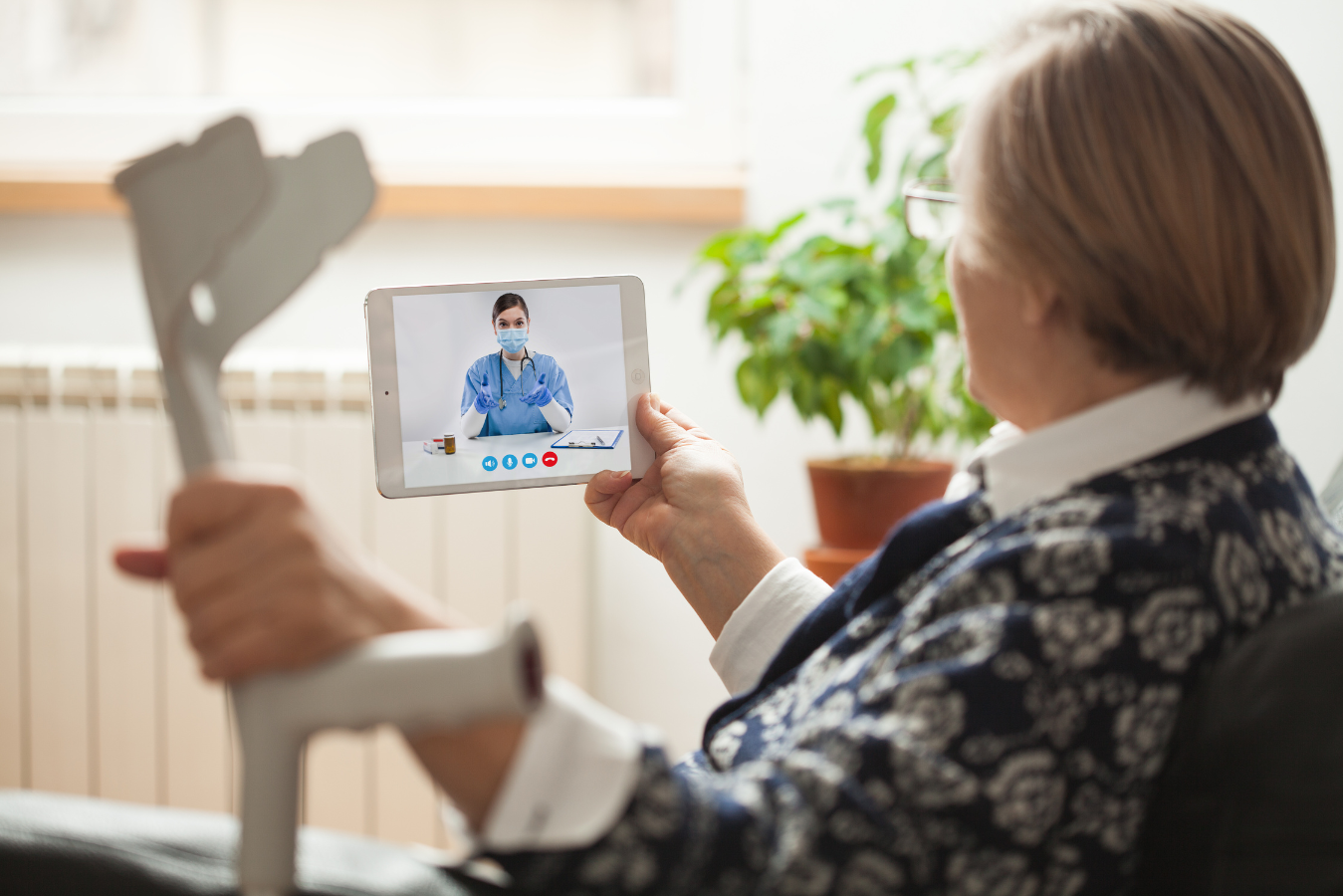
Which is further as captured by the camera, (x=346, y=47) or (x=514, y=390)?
(x=346, y=47)

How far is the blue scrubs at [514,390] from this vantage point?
0.83m

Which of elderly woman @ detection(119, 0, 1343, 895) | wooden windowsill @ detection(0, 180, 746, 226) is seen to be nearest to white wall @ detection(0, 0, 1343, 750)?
wooden windowsill @ detection(0, 180, 746, 226)

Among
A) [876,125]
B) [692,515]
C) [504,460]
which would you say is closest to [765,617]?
[692,515]

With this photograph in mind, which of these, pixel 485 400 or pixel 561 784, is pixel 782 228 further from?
pixel 561 784

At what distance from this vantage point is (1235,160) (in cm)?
48

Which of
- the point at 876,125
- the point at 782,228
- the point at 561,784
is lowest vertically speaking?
the point at 561,784

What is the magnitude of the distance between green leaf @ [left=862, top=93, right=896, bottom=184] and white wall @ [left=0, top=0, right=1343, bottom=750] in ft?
0.89

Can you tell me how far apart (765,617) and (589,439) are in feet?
0.70

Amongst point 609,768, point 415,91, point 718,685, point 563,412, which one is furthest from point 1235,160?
point 415,91

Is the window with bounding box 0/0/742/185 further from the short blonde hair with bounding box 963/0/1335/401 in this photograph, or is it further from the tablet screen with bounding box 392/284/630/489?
the short blonde hair with bounding box 963/0/1335/401

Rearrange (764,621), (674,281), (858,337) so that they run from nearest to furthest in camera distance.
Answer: (764,621), (858,337), (674,281)

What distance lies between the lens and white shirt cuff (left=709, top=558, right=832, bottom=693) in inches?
29.2

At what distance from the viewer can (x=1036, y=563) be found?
18.1 inches

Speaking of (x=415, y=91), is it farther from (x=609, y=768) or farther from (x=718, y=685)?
(x=609, y=768)
